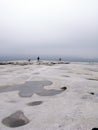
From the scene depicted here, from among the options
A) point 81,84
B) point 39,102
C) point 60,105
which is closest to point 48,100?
point 39,102

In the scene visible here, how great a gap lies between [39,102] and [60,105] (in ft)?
6.29

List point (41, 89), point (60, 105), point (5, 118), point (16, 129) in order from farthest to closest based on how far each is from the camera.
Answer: point (41, 89) → point (60, 105) → point (5, 118) → point (16, 129)

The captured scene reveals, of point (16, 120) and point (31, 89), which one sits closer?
point (16, 120)


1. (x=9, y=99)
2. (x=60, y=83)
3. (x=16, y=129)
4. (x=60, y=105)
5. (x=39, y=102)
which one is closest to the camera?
(x=16, y=129)

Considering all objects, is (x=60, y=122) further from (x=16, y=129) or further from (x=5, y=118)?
(x=5, y=118)

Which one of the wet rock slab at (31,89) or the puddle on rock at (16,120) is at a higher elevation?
the wet rock slab at (31,89)

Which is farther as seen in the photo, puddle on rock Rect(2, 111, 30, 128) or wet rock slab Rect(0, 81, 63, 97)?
wet rock slab Rect(0, 81, 63, 97)

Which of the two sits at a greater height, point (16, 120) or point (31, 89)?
point (31, 89)

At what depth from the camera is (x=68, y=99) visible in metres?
15.5

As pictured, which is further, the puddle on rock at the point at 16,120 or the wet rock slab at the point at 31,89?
the wet rock slab at the point at 31,89

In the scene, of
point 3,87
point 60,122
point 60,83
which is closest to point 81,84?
point 60,83

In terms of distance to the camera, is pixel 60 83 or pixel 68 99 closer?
pixel 68 99

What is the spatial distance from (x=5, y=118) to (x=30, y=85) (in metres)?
9.55

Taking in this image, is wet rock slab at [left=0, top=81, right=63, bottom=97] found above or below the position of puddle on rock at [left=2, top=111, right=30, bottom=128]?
above
